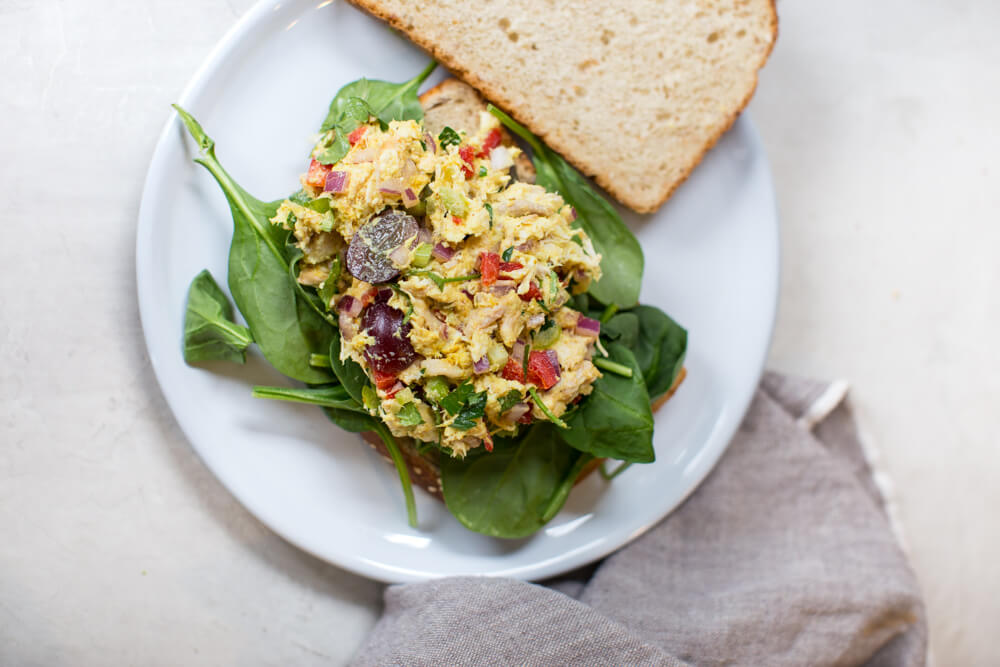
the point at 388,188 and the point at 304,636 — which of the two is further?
the point at 304,636

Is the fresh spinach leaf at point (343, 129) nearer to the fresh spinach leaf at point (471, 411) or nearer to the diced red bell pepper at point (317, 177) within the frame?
the diced red bell pepper at point (317, 177)

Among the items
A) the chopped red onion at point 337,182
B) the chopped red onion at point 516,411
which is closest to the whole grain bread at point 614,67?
the chopped red onion at point 337,182

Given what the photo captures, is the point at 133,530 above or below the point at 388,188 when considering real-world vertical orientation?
below

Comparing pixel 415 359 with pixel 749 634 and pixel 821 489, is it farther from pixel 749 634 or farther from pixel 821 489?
pixel 821 489

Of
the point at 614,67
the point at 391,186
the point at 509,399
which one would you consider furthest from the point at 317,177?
the point at 614,67

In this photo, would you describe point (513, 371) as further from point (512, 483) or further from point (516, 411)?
point (512, 483)

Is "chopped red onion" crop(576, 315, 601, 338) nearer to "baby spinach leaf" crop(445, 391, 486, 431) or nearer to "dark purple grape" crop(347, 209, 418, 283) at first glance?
"baby spinach leaf" crop(445, 391, 486, 431)

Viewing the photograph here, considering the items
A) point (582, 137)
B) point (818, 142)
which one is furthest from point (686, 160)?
point (818, 142)
